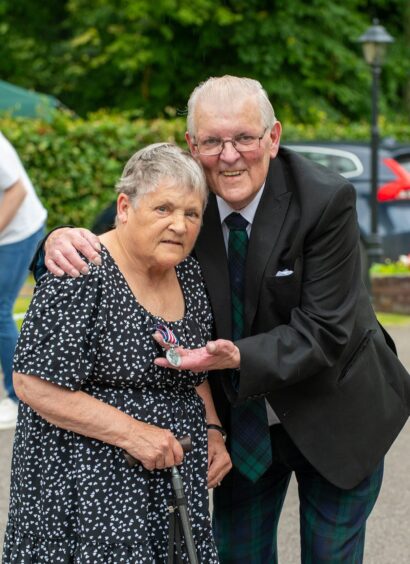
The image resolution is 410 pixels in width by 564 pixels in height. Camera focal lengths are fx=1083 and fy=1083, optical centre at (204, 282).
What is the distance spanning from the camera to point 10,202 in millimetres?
6184

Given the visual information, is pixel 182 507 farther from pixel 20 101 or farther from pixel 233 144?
pixel 20 101

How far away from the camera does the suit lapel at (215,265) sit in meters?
3.00

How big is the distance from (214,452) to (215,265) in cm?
53

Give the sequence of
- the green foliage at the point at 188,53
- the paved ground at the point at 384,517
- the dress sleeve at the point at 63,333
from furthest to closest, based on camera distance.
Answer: the green foliage at the point at 188,53 < the paved ground at the point at 384,517 < the dress sleeve at the point at 63,333

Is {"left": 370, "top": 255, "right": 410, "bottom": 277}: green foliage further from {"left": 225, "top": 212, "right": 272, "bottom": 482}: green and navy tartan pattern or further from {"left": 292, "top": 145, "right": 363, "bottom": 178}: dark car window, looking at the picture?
{"left": 225, "top": 212, "right": 272, "bottom": 482}: green and navy tartan pattern

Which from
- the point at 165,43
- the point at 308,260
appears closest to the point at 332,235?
the point at 308,260

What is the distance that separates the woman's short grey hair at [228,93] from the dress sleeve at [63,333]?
23.3 inches

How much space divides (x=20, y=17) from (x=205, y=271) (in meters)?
24.6

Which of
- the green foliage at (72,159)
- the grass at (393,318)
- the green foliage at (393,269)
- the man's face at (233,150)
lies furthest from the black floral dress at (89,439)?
the green foliage at (72,159)

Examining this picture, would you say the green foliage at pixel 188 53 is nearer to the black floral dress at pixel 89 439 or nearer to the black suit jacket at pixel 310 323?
the black suit jacket at pixel 310 323

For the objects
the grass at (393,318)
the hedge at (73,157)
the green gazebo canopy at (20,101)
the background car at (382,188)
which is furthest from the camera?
the green gazebo canopy at (20,101)

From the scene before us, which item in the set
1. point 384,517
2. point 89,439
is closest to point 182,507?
point 89,439

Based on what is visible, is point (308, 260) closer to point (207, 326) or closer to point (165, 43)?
point (207, 326)

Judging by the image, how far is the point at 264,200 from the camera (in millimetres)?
3055
